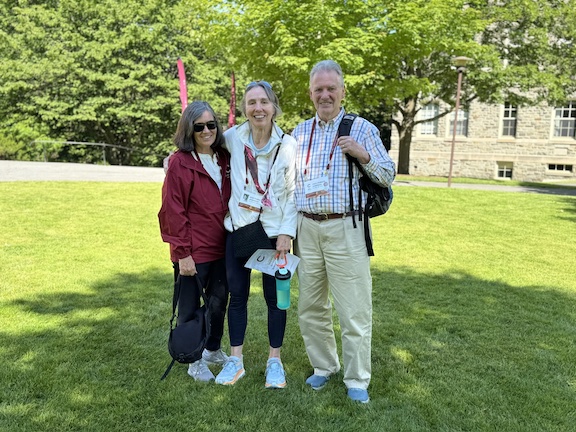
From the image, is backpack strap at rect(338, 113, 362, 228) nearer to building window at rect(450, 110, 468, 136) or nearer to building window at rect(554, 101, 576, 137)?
building window at rect(450, 110, 468, 136)

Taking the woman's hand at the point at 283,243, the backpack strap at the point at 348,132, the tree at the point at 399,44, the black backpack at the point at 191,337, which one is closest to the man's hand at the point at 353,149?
the backpack strap at the point at 348,132

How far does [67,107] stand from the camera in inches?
952

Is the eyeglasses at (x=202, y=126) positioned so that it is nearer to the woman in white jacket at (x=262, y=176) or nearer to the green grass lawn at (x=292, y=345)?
the woman in white jacket at (x=262, y=176)

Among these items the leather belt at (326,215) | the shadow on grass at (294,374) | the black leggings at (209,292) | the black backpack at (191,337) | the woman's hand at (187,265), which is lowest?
the shadow on grass at (294,374)

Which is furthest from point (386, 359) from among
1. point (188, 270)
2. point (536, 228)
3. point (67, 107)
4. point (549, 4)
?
point (67, 107)

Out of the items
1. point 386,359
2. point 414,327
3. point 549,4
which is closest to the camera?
point 386,359

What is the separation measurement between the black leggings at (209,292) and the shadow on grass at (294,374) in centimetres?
45

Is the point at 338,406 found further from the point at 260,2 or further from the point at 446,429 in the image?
the point at 260,2

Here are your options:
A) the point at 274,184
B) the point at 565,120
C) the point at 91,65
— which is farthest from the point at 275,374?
the point at 565,120

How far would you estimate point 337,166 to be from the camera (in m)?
2.82

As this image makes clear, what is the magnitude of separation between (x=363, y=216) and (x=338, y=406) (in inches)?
45.8

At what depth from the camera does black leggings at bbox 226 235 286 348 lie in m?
3.11

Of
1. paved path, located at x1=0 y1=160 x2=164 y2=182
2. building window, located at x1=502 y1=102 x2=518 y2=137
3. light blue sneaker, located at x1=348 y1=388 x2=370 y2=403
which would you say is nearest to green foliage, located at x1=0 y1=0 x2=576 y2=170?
building window, located at x1=502 y1=102 x2=518 y2=137

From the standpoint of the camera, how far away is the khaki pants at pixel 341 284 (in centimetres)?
289
